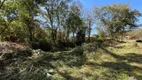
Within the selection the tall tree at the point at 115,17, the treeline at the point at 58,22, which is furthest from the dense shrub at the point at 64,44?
the tall tree at the point at 115,17

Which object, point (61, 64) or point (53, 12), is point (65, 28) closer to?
point (53, 12)

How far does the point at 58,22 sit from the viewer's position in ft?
60.7

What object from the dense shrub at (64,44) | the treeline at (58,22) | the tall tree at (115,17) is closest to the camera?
the treeline at (58,22)

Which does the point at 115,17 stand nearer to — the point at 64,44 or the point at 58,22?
the point at 58,22

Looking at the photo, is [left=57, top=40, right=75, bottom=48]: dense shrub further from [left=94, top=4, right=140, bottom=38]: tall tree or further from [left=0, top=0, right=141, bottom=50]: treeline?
[left=94, top=4, right=140, bottom=38]: tall tree

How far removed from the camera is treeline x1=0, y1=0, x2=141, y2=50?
13.3 m

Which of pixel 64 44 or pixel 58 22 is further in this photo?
pixel 58 22

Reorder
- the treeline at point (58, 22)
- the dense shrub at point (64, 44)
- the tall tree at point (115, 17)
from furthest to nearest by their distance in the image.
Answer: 1. the tall tree at point (115, 17)
2. the dense shrub at point (64, 44)
3. the treeline at point (58, 22)

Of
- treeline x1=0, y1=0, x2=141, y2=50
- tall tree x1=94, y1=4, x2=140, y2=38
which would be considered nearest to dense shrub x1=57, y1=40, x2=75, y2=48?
treeline x1=0, y1=0, x2=141, y2=50

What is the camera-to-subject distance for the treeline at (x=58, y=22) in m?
13.3

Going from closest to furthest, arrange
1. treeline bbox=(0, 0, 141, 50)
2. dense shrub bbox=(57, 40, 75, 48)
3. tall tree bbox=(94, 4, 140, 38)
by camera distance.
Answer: treeline bbox=(0, 0, 141, 50), dense shrub bbox=(57, 40, 75, 48), tall tree bbox=(94, 4, 140, 38)

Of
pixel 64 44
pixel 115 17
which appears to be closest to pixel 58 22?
pixel 64 44

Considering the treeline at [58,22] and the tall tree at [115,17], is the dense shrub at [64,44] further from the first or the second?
the tall tree at [115,17]

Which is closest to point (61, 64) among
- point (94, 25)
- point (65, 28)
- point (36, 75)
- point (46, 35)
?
point (36, 75)
